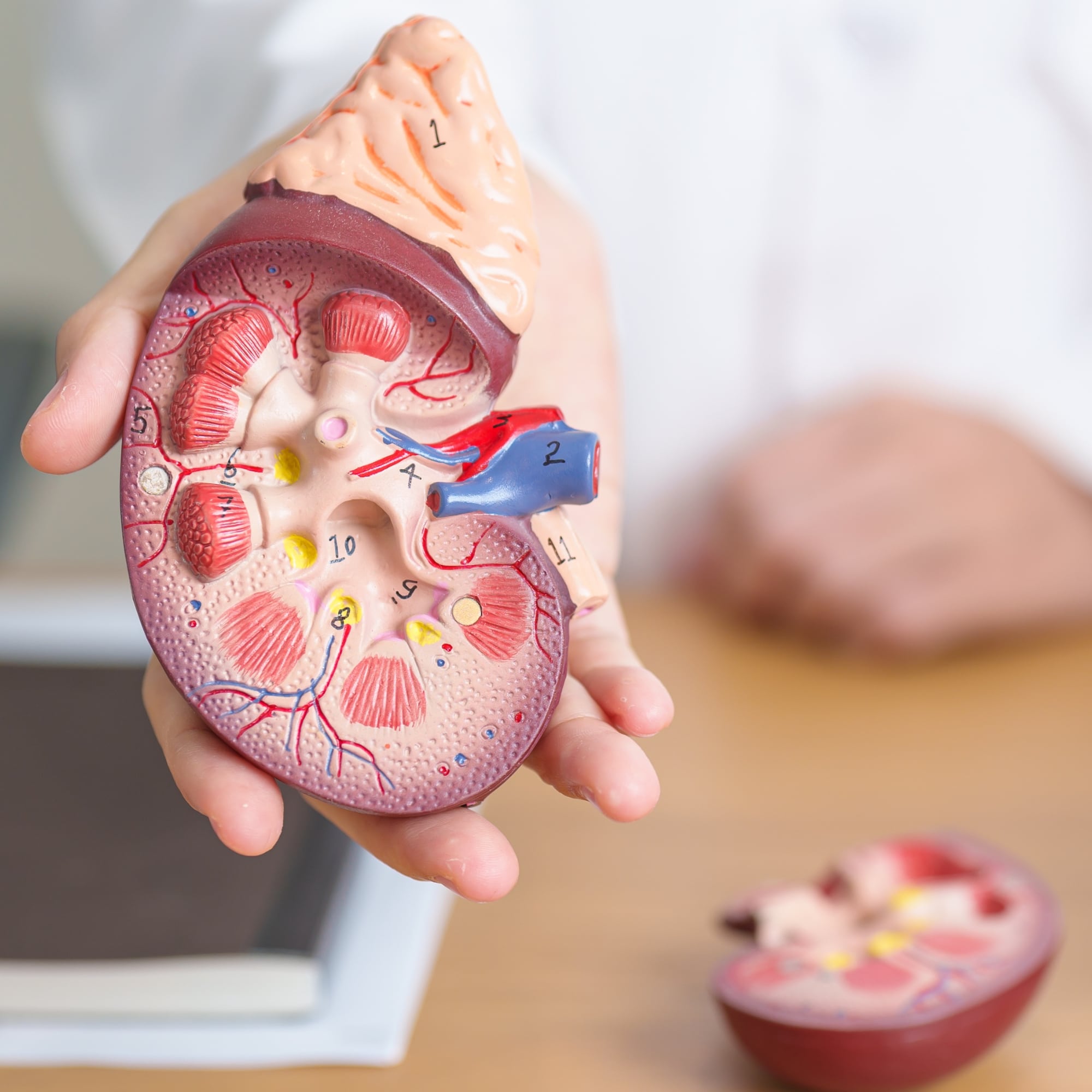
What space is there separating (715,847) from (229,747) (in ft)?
1.17

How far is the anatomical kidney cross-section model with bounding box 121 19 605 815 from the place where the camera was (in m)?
0.43

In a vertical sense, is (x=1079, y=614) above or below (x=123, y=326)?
below

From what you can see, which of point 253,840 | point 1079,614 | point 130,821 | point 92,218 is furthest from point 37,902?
point 1079,614

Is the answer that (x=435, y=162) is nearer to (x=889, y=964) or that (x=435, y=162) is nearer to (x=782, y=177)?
(x=889, y=964)

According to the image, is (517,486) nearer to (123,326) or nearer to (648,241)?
(123,326)

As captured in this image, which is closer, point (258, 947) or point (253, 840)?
point (253, 840)

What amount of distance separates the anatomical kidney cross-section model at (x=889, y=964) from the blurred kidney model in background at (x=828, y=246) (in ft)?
1.06

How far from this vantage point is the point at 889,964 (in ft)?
1.82

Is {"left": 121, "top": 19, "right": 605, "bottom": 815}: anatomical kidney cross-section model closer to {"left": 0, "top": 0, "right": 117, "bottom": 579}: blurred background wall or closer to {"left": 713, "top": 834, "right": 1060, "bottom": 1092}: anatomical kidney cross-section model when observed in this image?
{"left": 713, "top": 834, "right": 1060, "bottom": 1092}: anatomical kidney cross-section model

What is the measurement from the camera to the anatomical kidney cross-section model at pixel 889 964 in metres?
0.52

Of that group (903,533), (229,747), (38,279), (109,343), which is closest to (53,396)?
(109,343)

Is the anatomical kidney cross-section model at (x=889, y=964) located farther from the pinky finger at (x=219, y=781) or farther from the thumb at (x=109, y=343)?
the thumb at (x=109, y=343)

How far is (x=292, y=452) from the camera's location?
0.45m

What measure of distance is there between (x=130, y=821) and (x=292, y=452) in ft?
1.14
